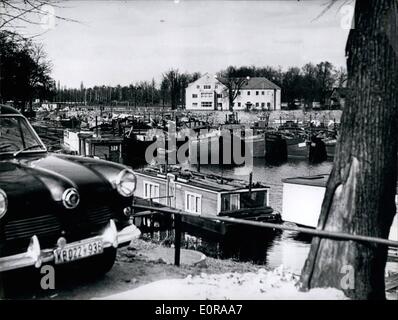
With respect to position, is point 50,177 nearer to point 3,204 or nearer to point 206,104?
point 3,204

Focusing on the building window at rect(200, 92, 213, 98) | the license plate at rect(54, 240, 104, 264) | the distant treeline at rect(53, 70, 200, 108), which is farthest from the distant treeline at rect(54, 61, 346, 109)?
the license plate at rect(54, 240, 104, 264)

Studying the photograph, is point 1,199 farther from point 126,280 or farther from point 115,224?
point 126,280

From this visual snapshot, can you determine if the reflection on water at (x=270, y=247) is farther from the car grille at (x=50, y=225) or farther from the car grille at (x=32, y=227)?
the car grille at (x=32, y=227)

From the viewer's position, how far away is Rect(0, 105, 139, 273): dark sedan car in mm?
4262

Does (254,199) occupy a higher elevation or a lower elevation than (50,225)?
lower

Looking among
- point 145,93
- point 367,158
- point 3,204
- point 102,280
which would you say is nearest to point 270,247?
point 102,280

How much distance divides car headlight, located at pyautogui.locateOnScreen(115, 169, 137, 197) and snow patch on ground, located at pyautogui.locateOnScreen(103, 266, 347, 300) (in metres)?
0.96

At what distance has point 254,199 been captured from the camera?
28562 millimetres

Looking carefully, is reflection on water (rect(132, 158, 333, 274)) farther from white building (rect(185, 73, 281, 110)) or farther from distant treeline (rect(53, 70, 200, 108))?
white building (rect(185, 73, 281, 110))

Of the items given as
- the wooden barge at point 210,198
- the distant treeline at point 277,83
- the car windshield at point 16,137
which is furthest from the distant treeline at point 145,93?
the car windshield at point 16,137

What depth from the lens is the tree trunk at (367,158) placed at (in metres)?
4.55

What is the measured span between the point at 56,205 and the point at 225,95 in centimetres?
9373

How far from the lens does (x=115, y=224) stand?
17.0ft
